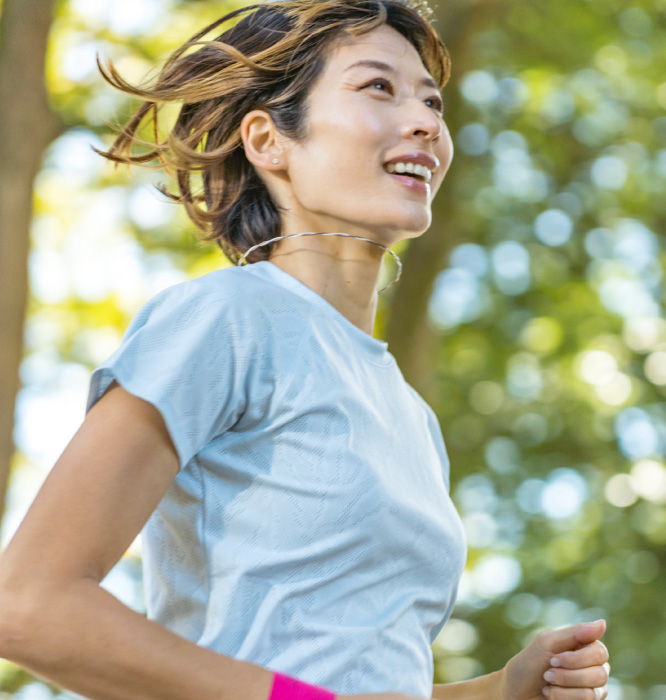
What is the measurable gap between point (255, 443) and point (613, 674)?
7153 mm

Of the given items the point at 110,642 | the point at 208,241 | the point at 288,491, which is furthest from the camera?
the point at 208,241

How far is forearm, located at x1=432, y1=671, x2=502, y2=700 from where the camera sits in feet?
5.68

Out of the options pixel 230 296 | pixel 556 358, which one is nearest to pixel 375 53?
pixel 230 296

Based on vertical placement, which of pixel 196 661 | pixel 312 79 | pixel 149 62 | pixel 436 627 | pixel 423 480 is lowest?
pixel 149 62

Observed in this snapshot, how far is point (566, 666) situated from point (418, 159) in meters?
0.86

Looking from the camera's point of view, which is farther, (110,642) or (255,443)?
(255,443)

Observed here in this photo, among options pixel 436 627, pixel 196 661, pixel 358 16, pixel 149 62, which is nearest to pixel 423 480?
pixel 436 627

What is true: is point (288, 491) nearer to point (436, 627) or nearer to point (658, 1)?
point (436, 627)

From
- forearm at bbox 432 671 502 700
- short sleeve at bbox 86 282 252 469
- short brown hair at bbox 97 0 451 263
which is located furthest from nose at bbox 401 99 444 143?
forearm at bbox 432 671 502 700

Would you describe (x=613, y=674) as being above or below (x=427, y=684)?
below

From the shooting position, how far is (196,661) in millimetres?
1128

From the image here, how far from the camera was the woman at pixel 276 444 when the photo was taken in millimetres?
1122

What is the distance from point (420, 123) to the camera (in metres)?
1.70

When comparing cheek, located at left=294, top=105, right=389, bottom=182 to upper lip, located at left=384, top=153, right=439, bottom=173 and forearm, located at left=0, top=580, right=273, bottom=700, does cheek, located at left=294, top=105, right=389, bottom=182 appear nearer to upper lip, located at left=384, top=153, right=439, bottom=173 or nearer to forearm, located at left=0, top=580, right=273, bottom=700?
upper lip, located at left=384, top=153, right=439, bottom=173
